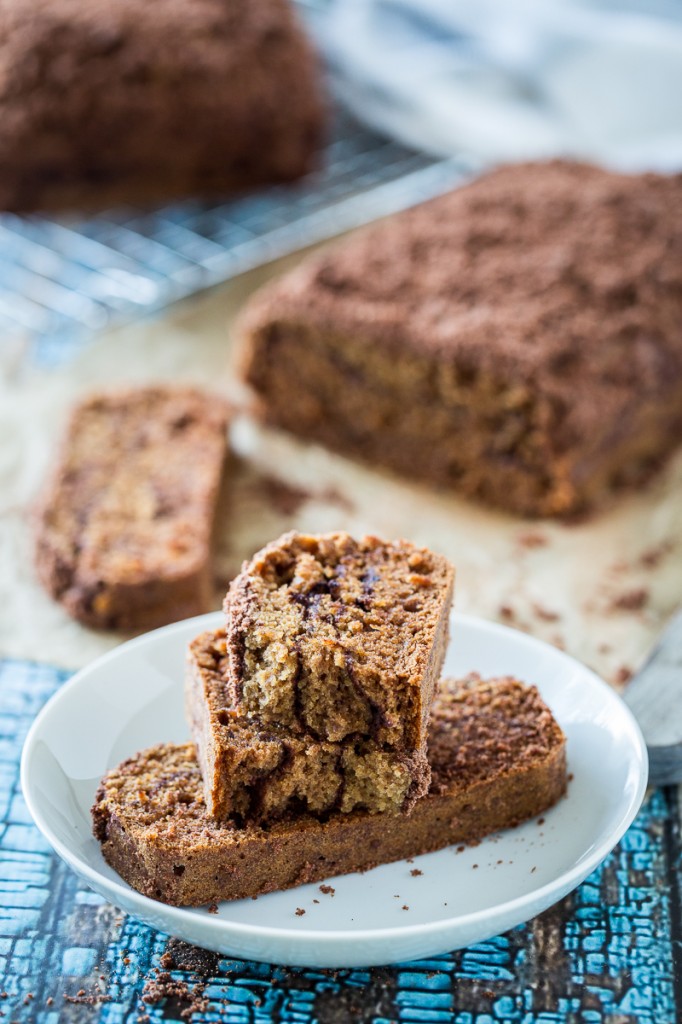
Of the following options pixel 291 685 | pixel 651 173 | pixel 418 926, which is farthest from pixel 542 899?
pixel 651 173

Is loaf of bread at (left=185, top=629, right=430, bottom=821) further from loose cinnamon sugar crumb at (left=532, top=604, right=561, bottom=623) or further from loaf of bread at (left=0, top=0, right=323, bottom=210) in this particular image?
loaf of bread at (left=0, top=0, right=323, bottom=210)

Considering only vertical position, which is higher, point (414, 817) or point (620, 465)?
point (414, 817)

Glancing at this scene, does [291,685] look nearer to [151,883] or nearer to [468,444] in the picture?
[151,883]

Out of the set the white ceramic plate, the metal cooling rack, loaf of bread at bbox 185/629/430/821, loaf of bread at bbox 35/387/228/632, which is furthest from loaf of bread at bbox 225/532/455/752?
the metal cooling rack

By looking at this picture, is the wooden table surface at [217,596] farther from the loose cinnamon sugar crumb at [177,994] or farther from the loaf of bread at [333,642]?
the loaf of bread at [333,642]

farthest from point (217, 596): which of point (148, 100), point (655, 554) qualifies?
point (148, 100)

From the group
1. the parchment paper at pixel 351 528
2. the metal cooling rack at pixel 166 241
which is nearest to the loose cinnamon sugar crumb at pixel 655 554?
the parchment paper at pixel 351 528
